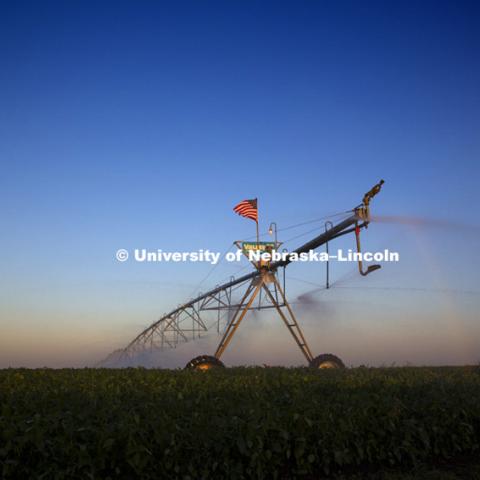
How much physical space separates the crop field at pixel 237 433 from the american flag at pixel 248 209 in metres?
15.7

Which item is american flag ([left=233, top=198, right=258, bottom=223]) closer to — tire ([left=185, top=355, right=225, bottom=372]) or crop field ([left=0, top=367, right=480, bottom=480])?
tire ([left=185, top=355, right=225, bottom=372])

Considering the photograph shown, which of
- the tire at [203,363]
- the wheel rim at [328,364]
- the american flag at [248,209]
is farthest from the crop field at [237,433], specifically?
the american flag at [248,209]

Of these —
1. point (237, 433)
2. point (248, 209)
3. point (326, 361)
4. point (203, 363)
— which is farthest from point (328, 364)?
point (237, 433)

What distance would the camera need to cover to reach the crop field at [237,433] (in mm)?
6848

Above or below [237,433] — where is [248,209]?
above

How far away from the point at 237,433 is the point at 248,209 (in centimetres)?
1921

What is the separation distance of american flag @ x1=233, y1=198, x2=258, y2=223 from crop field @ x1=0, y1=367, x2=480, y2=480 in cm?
1566

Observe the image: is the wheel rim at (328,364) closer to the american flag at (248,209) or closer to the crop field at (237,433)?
the american flag at (248,209)

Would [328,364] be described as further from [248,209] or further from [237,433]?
[237,433]

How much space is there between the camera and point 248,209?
2608 cm

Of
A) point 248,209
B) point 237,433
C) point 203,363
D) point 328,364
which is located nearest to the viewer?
point 237,433

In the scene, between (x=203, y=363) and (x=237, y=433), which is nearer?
(x=237, y=433)

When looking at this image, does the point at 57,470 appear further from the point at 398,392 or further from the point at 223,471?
the point at 398,392

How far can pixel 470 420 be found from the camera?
9.95 m
